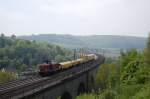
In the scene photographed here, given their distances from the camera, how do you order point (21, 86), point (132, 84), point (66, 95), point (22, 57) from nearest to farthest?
point (21, 86) → point (132, 84) → point (66, 95) → point (22, 57)

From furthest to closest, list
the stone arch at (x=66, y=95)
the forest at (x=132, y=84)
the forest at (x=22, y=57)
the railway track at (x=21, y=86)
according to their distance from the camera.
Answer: the forest at (x=22, y=57)
the stone arch at (x=66, y=95)
the railway track at (x=21, y=86)
the forest at (x=132, y=84)

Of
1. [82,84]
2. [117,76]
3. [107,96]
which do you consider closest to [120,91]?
[107,96]

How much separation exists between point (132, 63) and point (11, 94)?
21251 millimetres

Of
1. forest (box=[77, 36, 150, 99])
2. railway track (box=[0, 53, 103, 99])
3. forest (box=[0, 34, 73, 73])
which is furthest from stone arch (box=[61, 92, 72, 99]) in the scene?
forest (box=[0, 34, 73, 73])

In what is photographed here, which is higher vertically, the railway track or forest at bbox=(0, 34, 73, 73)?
the railway track

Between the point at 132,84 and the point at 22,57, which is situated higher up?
the point at 132,84

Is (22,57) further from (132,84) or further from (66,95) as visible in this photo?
(132,84)

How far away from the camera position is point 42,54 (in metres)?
183

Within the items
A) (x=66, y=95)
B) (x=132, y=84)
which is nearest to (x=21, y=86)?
(x=132, y=84)

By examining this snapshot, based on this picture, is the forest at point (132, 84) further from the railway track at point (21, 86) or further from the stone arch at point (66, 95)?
the stone arch at point (66, 95)

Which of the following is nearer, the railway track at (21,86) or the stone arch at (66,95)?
the railway track at (21,86)

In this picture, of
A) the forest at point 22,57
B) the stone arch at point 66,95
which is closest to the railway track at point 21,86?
the stone arch at point 66,95

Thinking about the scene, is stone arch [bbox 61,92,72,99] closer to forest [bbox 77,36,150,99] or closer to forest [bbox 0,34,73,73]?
forest [bbox 77,36,150,99]

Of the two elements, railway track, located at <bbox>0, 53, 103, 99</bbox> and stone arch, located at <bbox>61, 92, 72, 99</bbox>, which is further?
stone arch, located at <bbox>61, 92, 72, 99</bbox>
